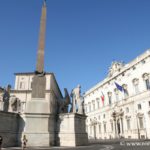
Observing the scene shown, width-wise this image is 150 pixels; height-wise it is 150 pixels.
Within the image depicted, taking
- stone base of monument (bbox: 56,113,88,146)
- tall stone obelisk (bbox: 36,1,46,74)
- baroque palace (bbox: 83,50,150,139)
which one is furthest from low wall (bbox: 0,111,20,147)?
baroque palace (bbox: 83,50,150,139)

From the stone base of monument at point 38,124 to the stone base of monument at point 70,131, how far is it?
0.68 meters

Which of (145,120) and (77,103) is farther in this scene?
(145,120)

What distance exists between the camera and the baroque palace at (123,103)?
3628 cm

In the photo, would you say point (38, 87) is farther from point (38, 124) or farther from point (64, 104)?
point (64, 104)

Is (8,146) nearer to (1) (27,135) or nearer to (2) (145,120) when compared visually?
(1) (27,135)

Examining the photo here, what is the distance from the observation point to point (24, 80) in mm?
50719

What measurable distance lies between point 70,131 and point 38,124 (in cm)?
251

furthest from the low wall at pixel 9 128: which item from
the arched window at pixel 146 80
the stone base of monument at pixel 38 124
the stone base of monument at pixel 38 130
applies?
the arched window at pixel 146 80

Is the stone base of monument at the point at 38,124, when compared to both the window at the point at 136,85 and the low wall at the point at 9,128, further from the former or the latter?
the window at the point at 136,85

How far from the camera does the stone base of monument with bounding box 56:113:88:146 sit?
573 inches

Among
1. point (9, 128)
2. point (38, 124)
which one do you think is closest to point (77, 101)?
point (38, 124)

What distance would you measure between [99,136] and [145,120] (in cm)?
1834

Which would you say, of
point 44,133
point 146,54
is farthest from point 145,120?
point 44,133

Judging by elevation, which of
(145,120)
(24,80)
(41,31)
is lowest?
(145,120)
